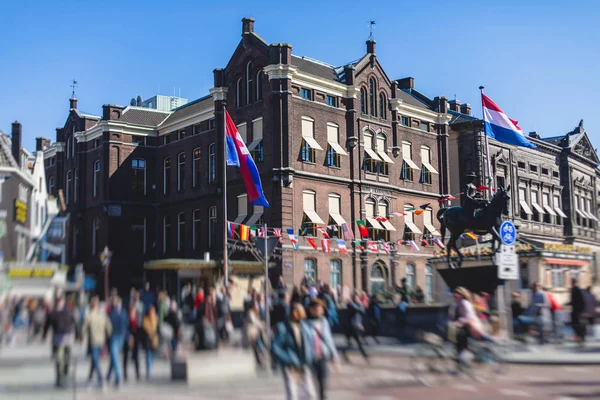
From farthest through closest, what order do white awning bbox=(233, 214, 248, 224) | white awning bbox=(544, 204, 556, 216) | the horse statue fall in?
white awning bbox=(544, 204, 556, 216)
white awning bbox=(233, 214, 248, 224)
the horse statue

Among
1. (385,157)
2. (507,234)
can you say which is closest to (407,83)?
(385,157)

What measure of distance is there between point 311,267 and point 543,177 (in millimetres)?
Answer: 31107

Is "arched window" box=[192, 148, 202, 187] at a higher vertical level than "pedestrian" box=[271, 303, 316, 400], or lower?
higher

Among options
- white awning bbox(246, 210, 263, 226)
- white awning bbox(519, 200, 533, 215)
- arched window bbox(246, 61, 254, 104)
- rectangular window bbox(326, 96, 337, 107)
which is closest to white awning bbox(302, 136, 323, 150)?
rectangular window bbox(326, 96, 337, 107)

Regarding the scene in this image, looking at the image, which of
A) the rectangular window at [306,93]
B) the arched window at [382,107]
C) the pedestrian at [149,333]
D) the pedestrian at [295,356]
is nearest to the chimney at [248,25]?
the rectangular window at [306,93]

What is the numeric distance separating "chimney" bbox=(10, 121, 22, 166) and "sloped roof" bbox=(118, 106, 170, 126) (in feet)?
135

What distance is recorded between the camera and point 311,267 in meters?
45.5

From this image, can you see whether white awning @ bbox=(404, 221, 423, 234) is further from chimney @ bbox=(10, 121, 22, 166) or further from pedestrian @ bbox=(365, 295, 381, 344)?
chimney @ bbox=(10, 121, 22, 166)

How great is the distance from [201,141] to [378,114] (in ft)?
41.5

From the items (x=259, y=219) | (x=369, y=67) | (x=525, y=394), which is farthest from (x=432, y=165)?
(x=525, y=394)

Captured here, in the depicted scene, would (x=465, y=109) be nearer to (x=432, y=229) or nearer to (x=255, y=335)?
(x=432, y=229)

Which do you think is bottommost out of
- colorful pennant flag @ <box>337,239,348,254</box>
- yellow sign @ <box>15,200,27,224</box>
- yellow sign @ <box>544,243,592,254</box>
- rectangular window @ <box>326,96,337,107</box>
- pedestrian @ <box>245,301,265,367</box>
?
pedestrian @ <box>245,301,265,367</box>

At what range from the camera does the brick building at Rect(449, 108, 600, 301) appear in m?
59.0

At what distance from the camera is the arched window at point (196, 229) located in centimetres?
5206
